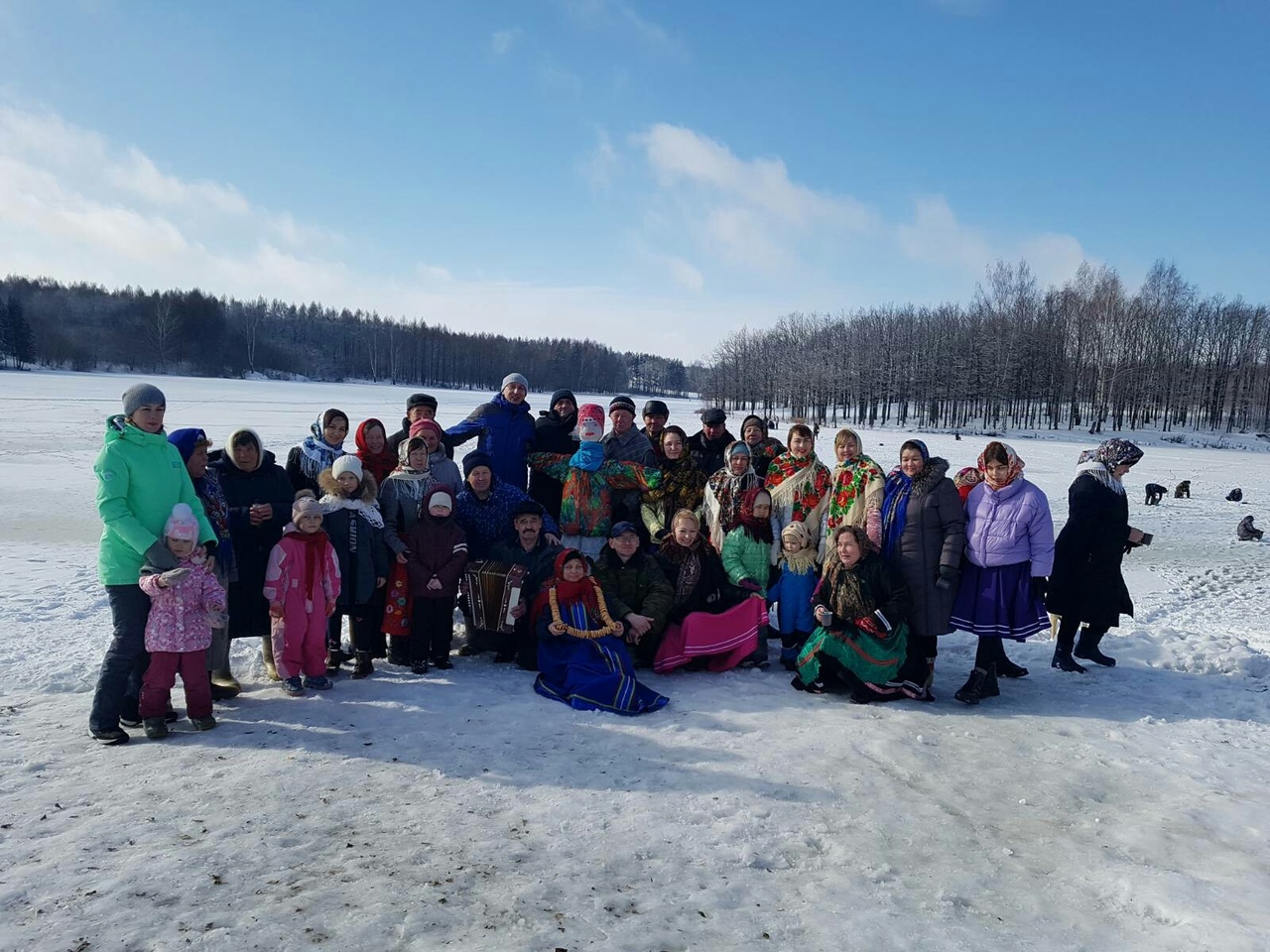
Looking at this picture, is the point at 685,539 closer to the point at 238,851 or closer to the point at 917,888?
the point at 917,888

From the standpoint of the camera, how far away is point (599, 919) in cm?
267

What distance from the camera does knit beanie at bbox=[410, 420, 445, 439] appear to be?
5.73 meters

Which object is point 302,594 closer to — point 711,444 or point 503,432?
point 503,432

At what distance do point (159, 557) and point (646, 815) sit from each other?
2936 mm

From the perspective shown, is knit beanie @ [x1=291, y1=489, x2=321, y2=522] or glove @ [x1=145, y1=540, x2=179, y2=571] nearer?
glove @ [x1=145, y1=540, x2=179, y2=571]

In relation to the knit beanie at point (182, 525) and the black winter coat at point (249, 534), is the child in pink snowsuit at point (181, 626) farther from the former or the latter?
the black winter coat at point (249, 534)

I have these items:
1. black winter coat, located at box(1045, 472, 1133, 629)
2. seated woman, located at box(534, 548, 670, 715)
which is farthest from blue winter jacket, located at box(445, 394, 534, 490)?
black winter coat, located at box(1045, 472, 1133, 629)

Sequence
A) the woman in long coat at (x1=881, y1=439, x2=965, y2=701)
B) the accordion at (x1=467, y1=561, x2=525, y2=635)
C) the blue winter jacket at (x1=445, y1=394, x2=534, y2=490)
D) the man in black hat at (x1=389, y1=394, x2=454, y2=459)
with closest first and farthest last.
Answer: the woman in long coat at (x1=881, y1=439, x2=965, y2=701), the accordion at (x1=467, y1=561, x2=525, y2=635), the man in black hat at (x1=389, y1=394, x2=454, y2=459), the blue winter jacket at (x1=445, y1=394, x2=534, y2=490)

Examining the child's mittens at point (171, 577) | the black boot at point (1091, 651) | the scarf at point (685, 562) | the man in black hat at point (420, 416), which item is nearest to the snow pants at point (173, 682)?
the child's mittens at point (171, 577)

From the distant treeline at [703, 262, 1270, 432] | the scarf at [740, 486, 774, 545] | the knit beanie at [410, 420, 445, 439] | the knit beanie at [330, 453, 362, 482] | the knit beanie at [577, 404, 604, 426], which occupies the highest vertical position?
the distant treeline at [703, 262, 1270, 432]

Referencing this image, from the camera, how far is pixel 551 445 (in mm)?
6930

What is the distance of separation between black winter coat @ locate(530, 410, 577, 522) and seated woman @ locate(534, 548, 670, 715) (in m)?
1.56

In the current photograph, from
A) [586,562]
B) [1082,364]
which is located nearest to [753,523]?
[586,562]

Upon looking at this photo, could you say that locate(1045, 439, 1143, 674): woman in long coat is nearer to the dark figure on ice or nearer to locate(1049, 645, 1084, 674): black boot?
locate(1049, 645, 1084, 674): black boot
